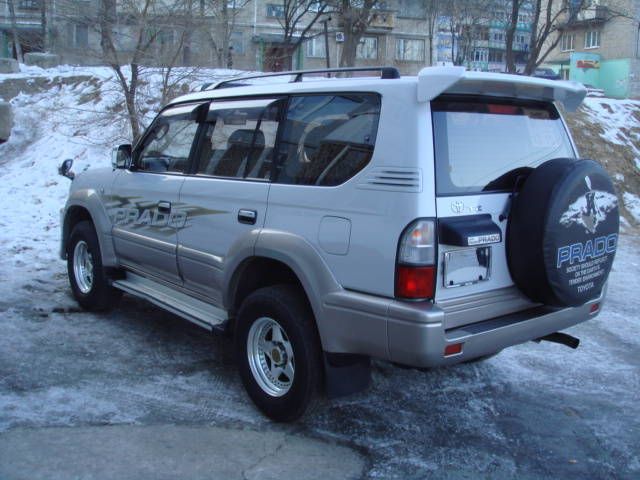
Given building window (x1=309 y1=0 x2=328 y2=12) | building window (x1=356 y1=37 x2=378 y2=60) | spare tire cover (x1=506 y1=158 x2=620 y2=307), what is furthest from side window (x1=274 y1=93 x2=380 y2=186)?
building window (x1=356 y1=37 x2=378 y2=60)

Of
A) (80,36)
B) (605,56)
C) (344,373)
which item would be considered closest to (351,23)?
(80,36)

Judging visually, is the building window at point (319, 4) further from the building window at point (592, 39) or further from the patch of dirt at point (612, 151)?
the building window at point (592, 39)

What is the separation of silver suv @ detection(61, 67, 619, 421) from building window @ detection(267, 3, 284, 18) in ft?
116

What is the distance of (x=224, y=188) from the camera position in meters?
4.43

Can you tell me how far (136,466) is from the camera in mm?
3541

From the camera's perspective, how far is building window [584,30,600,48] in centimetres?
5212

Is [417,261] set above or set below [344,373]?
above

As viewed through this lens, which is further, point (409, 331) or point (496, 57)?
point (496, 57)

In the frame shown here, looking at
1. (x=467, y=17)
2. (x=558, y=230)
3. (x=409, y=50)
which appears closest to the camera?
(x=558, y=230)

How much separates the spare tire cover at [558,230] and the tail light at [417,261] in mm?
598

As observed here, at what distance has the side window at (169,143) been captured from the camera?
5.09 m

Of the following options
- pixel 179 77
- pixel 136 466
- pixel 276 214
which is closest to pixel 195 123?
pixel 276 214

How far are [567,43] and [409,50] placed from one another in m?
16.8

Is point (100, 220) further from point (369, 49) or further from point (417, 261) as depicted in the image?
point (369, 49)
